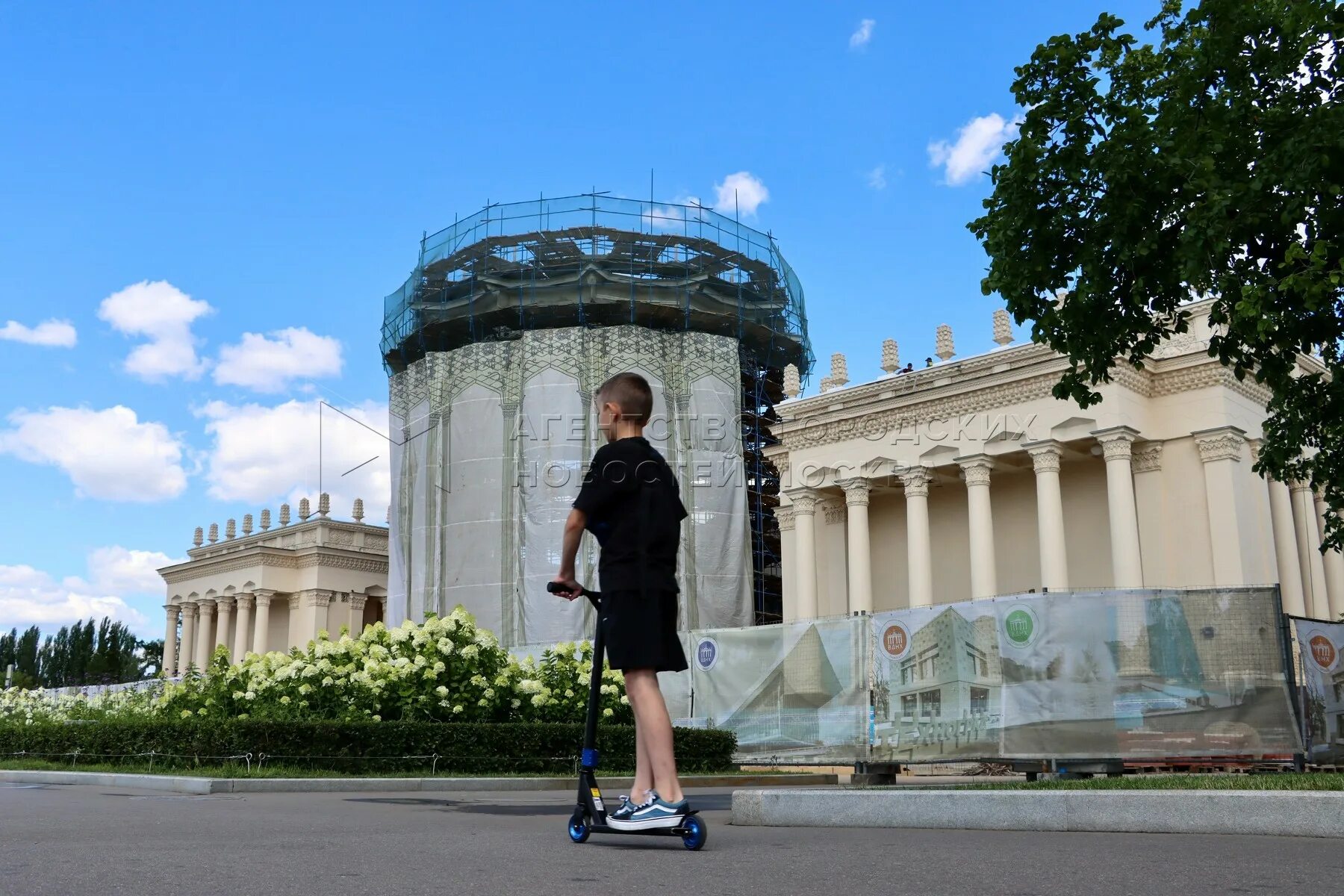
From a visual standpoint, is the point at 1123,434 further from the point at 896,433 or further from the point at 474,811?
the point at 474,811

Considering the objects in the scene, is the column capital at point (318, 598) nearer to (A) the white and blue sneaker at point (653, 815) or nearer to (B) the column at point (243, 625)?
(B) the column at point (243, 625)

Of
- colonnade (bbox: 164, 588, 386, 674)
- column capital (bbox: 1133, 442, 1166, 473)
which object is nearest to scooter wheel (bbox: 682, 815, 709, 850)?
column capital (bbox: 1133, 442, 1166, 473)

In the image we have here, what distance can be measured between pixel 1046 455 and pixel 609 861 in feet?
98.7

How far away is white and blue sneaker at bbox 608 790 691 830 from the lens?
5.32m

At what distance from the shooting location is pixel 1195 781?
8.62 metres

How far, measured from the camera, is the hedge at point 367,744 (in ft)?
50.3

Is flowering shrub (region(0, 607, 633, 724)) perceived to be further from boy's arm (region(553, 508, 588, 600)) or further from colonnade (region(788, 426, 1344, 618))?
colonnade (region(788, 426, 1344, 618))

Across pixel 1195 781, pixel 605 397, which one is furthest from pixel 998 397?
pixel 605 397

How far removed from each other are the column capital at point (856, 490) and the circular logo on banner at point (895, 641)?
18851mm

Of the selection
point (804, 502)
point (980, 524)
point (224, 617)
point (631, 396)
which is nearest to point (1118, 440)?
point (980, 524)

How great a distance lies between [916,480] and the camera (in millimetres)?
35750

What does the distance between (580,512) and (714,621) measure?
110ft

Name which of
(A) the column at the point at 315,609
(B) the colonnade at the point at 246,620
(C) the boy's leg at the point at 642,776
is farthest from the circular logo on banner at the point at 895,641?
(A) the column at the point at 315,609

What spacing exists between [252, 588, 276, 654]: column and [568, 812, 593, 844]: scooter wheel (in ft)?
187
